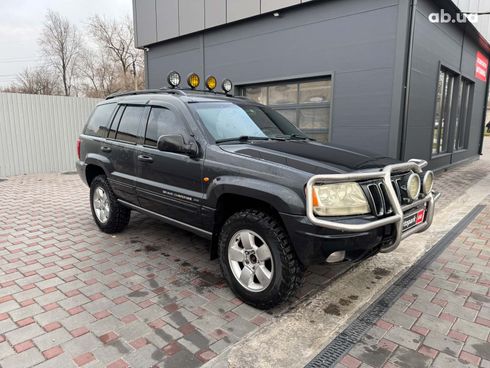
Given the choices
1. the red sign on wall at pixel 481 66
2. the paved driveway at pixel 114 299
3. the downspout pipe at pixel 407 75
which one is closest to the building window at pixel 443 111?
the red sign on wall at pixel 481 66

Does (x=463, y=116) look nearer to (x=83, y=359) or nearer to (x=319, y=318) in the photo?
(x=319, y=318)

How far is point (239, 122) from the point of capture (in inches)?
152

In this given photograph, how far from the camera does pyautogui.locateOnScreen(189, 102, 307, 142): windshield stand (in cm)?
363

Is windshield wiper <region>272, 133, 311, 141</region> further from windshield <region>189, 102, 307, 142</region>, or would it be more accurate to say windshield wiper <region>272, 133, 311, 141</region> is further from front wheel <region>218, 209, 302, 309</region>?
front wheel <region>218, 209, 302, 309</region>

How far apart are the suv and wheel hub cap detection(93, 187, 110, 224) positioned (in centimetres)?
46

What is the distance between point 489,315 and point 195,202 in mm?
2714

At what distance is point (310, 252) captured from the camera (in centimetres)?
262

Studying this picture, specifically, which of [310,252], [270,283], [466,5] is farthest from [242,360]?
[466,5]

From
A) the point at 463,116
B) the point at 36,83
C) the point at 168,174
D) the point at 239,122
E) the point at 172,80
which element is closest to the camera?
the point at 168,174

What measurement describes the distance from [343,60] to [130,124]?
5.29m

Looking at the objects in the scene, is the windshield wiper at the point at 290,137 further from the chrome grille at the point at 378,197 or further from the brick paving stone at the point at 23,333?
the brick paving stone at the point at 23,333

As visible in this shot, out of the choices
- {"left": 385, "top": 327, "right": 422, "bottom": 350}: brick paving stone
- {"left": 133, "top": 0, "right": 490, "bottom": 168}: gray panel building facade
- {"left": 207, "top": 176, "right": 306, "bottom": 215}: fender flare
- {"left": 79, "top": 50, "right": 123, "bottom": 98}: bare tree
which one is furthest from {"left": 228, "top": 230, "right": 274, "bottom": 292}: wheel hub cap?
{"left": 79, "top": 50, "right": 123, "bottom": 98}: bare tree

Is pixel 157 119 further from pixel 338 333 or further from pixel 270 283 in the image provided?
pixel 338 333

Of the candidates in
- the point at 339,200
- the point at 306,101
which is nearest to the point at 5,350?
the point at 339,200
